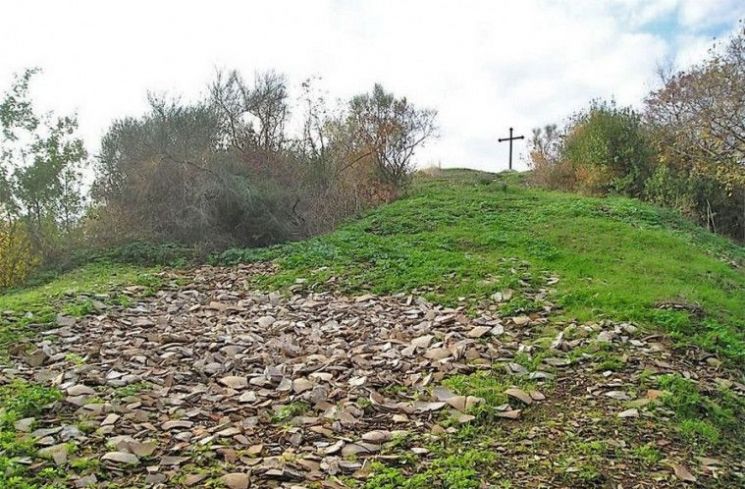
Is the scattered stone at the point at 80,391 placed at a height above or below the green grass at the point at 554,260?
below

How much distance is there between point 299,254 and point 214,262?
4.17 ft

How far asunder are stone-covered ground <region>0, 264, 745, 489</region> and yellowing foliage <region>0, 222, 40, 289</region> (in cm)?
310

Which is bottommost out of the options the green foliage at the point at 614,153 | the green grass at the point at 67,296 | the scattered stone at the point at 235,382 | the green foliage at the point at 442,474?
the green foliage at the point at 442,474

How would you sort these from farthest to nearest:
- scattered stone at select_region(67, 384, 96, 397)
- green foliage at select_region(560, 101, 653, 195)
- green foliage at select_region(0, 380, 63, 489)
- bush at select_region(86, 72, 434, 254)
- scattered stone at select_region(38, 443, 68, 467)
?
1. green foliage at select_region(560, 101, 653, 195)
2. bush at select_region(86, 72, 434, 254)
3. scattered stone at select_region(67, 384, 96, 397)
4. scattered stone at select_region(38, 443, 68, 467)
5. green foliage at select_region(0, 380, 63, 489)

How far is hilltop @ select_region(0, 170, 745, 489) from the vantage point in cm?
274

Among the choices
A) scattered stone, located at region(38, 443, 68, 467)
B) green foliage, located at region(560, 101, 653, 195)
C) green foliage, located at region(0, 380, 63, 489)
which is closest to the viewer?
green foliage, located at region(0, 380, 63, 489)

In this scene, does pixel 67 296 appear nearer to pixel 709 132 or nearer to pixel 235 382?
pixel 235 382

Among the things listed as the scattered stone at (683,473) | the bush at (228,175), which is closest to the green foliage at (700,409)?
the scattered stone at (683,473)

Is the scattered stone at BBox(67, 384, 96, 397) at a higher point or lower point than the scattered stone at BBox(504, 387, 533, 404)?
higher

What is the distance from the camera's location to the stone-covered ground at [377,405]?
2.69 metres

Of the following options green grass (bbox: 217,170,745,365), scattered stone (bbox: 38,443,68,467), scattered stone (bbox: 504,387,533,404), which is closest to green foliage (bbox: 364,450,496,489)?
scattered stone (bbox: 504,387,533,404)

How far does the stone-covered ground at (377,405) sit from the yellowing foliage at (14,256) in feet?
10.2

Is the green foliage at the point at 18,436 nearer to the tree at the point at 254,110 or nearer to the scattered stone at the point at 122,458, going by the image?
the scattered stone at the point at 122,458

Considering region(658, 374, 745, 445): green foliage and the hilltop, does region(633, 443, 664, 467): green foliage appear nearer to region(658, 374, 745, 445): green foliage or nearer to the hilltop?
the hilltop
